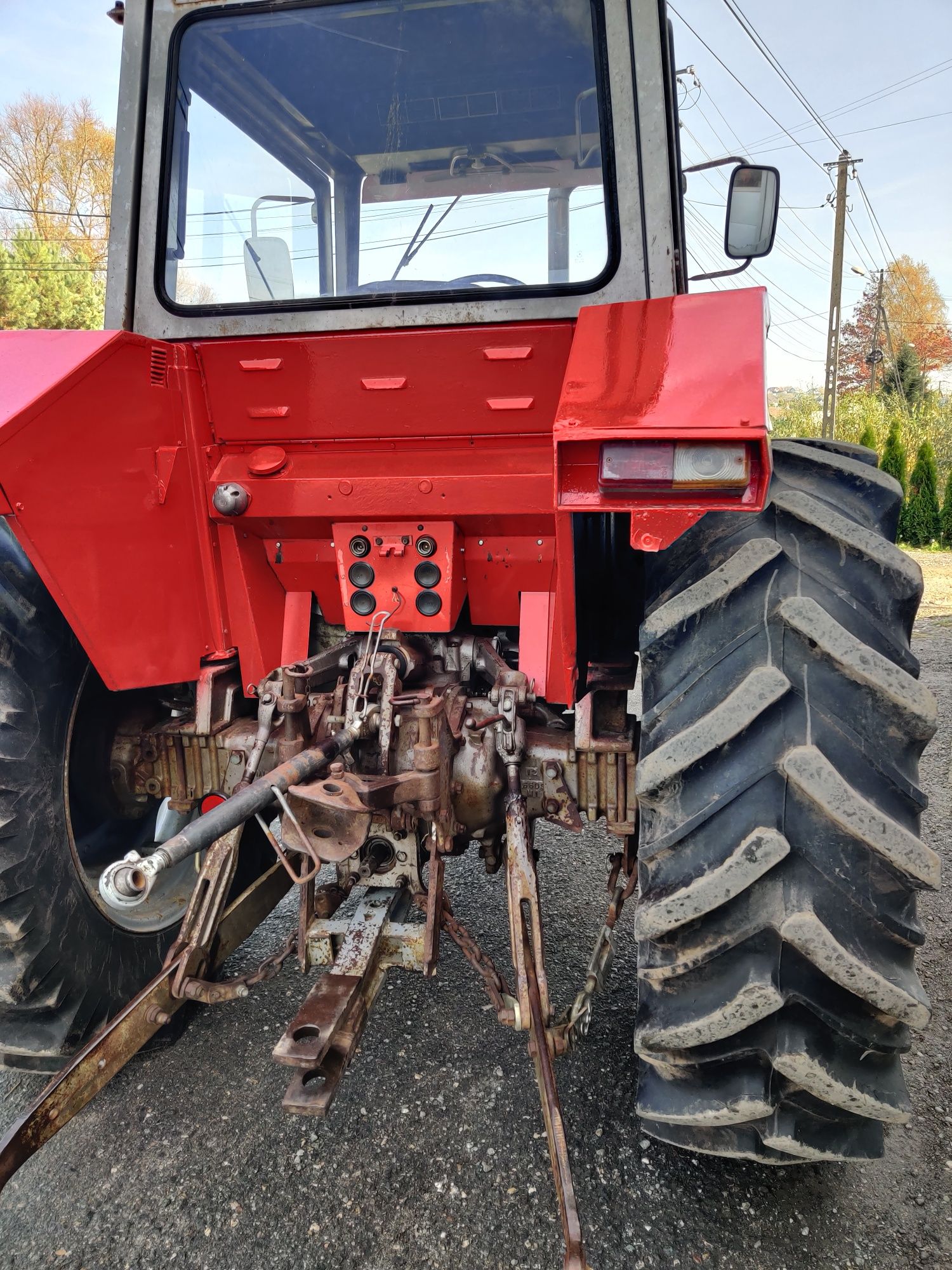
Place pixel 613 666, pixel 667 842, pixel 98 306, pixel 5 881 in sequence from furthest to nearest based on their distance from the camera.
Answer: pixel 98 306 < pixel 613 666 < pixel 5 881 < pixel 667 842

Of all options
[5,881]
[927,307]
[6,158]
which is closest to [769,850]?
[5,881]

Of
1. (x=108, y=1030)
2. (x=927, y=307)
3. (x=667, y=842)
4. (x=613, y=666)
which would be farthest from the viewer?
(x=927, y=307)

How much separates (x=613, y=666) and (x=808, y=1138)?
1.24m

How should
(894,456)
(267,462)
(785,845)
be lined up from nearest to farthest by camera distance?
1. (785,845)
2. (267,462)
3. (894,456)

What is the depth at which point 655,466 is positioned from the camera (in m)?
1.54

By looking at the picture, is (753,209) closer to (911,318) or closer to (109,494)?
(109,494)

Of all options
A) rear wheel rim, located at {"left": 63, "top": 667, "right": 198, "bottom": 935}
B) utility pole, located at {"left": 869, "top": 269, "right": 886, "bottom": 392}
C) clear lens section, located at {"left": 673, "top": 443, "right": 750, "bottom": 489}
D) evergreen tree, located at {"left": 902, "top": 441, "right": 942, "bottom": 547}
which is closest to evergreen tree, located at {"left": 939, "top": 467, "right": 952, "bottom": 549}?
evergreen tree, located at {"left": 902, "top": 441, "right": 942, "bottom": 547}

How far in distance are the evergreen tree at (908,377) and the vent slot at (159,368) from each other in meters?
34.3

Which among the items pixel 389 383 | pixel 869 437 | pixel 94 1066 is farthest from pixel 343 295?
pixel 869 437

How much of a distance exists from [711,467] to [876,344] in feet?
133

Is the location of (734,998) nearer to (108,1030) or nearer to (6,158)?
(108,1030)

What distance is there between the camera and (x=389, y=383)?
216 centimetres

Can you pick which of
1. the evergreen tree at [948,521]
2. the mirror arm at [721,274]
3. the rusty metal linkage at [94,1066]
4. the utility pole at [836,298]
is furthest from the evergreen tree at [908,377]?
the rusty metal linkage at [94,1066]

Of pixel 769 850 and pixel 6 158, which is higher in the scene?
pixel 6 158
